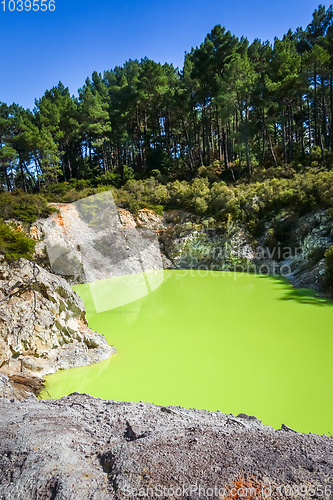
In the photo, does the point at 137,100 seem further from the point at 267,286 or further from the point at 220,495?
the point at 220,495

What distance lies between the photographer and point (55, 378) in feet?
18.4

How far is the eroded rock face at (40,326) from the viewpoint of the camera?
5680 millimetres

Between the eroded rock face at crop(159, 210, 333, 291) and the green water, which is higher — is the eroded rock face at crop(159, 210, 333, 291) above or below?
above

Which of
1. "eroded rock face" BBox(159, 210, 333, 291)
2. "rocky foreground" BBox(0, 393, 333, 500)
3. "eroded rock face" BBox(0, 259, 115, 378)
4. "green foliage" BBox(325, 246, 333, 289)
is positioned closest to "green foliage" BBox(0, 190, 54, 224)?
"eroded rock face" BBox(159, 210, 333, 291)

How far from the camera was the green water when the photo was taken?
4.52m

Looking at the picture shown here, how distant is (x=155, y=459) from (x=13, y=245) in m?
5.79

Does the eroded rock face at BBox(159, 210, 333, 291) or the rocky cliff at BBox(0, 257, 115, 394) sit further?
the eroded rock face at BBox(159, 210, 333, 291)

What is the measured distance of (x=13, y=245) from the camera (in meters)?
6.89

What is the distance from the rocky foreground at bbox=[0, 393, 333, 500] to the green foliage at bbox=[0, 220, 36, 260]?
3.98m

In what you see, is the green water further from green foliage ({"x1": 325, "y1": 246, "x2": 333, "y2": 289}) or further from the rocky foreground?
the rocky foreground

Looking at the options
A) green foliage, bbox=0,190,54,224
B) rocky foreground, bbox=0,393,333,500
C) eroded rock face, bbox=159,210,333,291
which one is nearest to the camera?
rocky foreground, bbox=0,393,333,500

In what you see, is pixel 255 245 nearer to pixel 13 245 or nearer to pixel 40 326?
pixel 13 245

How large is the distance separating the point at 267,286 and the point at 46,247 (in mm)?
11283

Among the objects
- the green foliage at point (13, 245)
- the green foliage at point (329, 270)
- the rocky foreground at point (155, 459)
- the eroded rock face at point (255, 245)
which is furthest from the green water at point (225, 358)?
the eroded rock face at point (255, 245)
